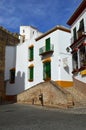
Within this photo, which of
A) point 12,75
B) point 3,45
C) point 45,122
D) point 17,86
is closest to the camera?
point 45,122

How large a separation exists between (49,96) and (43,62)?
25.2 ft

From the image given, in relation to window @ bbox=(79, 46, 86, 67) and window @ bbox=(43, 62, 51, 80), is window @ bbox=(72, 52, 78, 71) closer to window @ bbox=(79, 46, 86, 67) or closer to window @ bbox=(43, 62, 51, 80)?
window @ bbox=(79, 46, 86, 67)

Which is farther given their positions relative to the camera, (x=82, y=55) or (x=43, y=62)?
(x=43, y=62)

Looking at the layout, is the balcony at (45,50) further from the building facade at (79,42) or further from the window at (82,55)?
the window at (82,55)

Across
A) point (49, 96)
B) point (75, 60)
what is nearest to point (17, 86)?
point (75, 60)

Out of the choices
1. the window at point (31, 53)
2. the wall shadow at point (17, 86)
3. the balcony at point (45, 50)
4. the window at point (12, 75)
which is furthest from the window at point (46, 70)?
the window at point (12, 75)

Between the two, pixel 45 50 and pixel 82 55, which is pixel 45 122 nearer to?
pixel 82 55

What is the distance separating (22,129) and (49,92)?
478 inches

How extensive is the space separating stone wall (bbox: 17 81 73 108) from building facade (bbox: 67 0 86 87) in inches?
120

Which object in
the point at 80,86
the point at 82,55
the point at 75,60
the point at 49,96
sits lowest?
the point at 49,96

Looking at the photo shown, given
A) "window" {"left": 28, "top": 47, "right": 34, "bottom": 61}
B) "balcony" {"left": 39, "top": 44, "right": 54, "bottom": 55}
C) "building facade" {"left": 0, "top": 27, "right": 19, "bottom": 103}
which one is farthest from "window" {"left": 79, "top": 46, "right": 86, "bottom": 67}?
"building facade" {"left": 0, "top": 27, "right": 19, "bottom": 103}

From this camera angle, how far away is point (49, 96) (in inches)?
811

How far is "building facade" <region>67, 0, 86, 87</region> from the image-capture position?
21.3 metres

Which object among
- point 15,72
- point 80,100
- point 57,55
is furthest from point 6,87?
point 80,100
